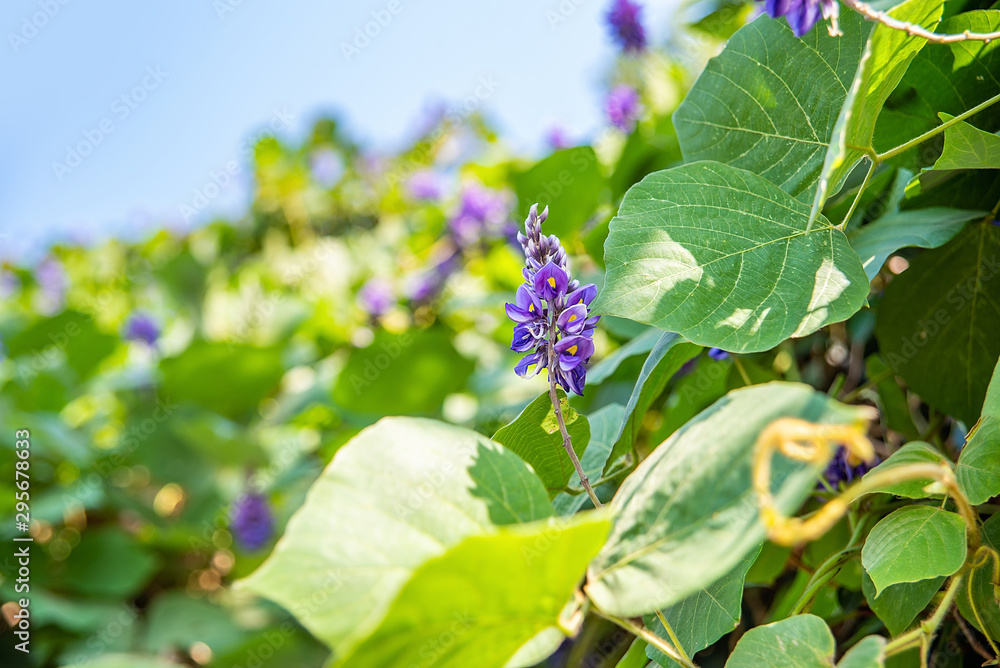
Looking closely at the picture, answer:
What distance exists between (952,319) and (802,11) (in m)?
0.37

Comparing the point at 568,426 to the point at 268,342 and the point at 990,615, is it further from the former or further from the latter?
the point at 268,342

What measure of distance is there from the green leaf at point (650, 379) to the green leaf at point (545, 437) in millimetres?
38

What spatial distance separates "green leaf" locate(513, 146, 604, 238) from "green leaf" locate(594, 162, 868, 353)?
96 centimetres

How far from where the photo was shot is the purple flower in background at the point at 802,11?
478 millimetres

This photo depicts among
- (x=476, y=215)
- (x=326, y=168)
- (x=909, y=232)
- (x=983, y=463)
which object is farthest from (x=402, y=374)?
(x=326, y=168)

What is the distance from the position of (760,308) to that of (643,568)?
0.24 metres

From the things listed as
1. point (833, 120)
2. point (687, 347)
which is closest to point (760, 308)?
point (687, 347)

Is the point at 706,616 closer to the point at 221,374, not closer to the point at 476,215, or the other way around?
the point at 476,215

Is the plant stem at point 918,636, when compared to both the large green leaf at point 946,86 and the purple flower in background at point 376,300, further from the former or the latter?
the purple flower in background at point 376,300

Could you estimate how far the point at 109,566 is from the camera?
84.4 inches

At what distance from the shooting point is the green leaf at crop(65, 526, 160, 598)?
2100 millimetres

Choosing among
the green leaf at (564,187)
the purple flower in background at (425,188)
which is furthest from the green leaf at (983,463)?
the purple flower in background at (425,188)

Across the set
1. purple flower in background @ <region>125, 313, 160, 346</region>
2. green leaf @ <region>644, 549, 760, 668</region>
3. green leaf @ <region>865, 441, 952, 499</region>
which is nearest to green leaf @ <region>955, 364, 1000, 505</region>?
green leaf @ <region>865, 441, 952, 499</region>

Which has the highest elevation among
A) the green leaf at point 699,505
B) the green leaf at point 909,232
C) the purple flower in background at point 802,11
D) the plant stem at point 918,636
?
the purple flower in background at point 802,11
